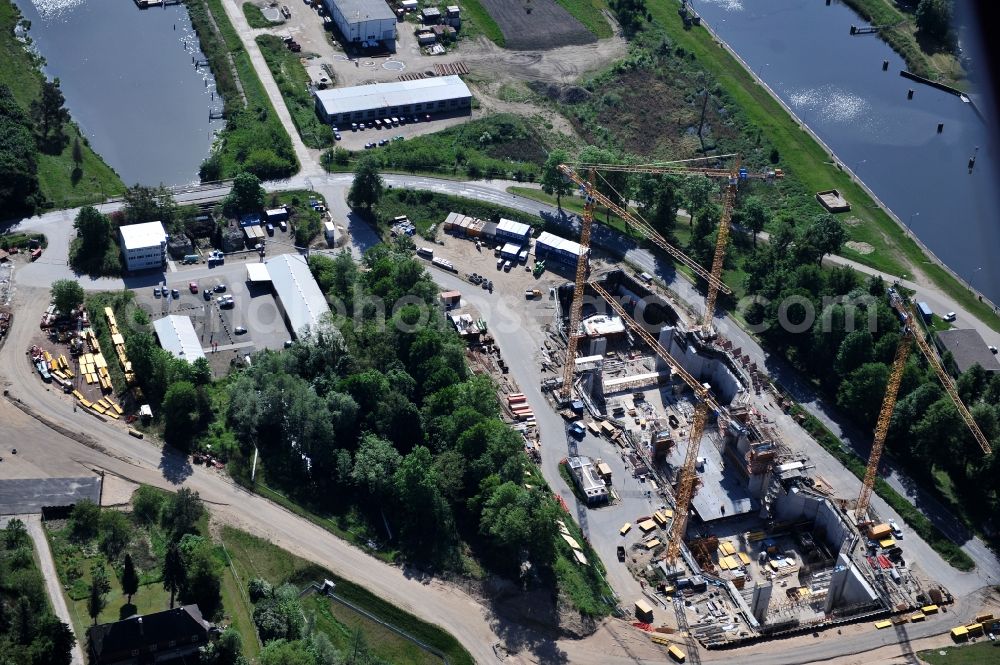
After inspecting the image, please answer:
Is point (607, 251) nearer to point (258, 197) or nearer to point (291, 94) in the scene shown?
point (258, 197)

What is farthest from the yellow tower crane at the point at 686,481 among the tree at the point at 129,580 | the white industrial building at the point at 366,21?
the white industrial building at the point at 366,21

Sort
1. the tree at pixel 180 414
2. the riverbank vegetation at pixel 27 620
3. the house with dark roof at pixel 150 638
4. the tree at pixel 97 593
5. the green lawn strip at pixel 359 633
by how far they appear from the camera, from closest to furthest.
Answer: the riverbank vegetation at pixel 27 620 < the house with dark roof at pixel 150 638 < the tree at pixel 97 593 < the green lawn strip at pixel 359 633 < the tree at pixel 180 414

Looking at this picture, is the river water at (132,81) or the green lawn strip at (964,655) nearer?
the green lawn strip at (964,655)

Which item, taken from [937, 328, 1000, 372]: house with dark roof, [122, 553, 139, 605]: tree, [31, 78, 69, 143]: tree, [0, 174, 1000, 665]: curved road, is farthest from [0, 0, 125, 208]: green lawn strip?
[937, 328, 1000, 372]: house with dark roof

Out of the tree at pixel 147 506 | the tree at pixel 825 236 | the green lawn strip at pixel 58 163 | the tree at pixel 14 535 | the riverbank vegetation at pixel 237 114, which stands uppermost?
the tree at pixel 825 236

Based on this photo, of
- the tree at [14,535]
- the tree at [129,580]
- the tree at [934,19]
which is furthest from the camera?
the tree at [934,19]

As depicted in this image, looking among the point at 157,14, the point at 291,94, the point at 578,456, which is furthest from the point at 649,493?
the point at 157,14

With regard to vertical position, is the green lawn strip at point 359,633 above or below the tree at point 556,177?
below

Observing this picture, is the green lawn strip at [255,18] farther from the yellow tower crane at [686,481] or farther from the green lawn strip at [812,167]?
the yellow tower crane at [686,481]
